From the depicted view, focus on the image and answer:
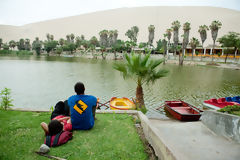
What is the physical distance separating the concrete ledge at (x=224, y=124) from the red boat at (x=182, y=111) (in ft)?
9.48

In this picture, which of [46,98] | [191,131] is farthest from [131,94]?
Result: [191,131]

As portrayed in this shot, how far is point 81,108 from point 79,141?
860 mm

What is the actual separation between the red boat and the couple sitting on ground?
6.36m

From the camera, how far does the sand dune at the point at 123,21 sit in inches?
5817

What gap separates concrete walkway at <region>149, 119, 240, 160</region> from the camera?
12.8ft

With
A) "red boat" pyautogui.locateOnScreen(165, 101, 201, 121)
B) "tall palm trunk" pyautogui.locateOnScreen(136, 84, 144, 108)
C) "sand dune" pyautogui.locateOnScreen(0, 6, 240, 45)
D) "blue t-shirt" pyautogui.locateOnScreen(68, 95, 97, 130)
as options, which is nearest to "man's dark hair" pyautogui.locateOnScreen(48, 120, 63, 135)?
"blue t-shirt" pyautogui.locateOnScreen(68, 95, 97, 130)

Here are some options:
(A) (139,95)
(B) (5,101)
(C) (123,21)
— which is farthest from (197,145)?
(C) (123,21)

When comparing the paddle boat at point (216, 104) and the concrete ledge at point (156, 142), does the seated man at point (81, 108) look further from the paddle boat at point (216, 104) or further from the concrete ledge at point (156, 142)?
the paddle boat at point (216, 104)

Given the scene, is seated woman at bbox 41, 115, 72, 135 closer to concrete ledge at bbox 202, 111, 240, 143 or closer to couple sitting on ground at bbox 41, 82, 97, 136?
couple sitting on ground at bbox 41, 82, 97, 136

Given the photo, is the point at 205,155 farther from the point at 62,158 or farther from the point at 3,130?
the point at 3,130

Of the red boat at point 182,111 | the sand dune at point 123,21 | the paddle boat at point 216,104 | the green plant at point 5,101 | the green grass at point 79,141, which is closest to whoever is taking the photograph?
the green grass at point 79,141

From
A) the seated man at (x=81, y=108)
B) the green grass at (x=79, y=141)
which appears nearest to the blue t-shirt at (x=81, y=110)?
the seated man at (x=81, y=108)

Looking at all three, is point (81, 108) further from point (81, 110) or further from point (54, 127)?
point (54, 127)

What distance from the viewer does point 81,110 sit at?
175 inches
